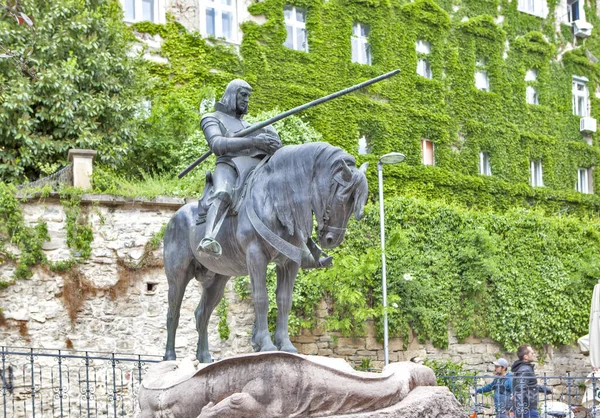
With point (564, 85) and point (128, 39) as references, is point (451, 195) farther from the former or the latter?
point (128, 39)

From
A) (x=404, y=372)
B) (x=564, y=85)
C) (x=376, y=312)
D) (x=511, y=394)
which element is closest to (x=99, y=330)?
(x=376, y=312)

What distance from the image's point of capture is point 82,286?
584 inches

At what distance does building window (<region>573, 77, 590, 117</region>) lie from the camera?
29703 mm

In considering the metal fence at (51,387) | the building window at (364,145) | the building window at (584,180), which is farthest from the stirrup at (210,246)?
the building window at (584,180)

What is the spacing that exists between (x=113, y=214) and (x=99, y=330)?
6.04 feet

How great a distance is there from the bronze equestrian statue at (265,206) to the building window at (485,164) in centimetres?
1968

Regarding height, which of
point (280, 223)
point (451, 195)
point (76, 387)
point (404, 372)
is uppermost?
point (451, 195)

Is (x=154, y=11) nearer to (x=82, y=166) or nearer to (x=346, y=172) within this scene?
(x=82, y=166)

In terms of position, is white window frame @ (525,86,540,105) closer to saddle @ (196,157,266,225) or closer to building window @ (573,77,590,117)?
building window @ (573,77,590,117)

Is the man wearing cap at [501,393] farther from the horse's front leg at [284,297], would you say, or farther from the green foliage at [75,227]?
the green foliage at [75,227]

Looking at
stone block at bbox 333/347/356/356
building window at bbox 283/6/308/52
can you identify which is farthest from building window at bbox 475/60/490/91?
stone block at bbox 333/347/356/356

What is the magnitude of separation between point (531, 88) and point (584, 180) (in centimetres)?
343

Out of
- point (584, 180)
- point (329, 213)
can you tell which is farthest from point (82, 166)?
point (584, 180)

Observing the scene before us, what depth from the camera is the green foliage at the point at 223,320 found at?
616 inches
